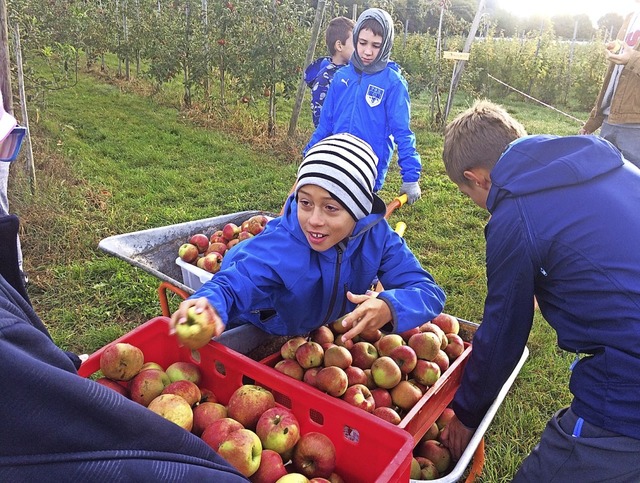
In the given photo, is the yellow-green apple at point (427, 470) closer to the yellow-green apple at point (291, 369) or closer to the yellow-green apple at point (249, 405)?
the yellow-green apple at point (291, 369)

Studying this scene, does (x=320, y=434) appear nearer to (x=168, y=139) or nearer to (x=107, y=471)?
(x=107, y=471)

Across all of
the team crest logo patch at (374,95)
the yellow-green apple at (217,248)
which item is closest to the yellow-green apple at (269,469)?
the yellow-green apple at (217,248)

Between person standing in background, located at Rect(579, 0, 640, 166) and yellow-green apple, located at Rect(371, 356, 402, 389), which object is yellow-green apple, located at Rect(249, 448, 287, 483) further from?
person standing in background, located at Rect(579, 0, 640, 166)

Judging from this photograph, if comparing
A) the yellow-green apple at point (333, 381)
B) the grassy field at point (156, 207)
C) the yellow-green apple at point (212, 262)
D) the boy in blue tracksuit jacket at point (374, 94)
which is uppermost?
the boy in blue tracksuit jacket at point (374, 94)

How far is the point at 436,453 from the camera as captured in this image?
216 cm

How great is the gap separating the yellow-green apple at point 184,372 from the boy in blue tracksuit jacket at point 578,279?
113cm

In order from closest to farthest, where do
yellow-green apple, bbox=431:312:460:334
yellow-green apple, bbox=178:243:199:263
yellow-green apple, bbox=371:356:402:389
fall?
1. yellow-green apple, bbox=371:356:402:389
2. yellow-green apple, bbox=431:312:460:334
3. yellow-green apple, bbox=178:243:199:263

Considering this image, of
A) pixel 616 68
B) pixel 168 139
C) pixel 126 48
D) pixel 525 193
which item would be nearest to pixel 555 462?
pixel 525 193

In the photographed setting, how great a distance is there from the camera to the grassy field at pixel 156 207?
352 centimetres

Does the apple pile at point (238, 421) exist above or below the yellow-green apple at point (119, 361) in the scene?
below

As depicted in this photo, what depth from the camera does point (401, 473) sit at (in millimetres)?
1373

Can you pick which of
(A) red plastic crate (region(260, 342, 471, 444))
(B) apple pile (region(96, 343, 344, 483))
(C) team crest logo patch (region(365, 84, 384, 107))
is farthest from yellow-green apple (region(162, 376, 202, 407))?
(C) team crest logo patch (region(365, 84, 384, 107))

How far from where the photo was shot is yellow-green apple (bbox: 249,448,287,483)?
1589 millimetres

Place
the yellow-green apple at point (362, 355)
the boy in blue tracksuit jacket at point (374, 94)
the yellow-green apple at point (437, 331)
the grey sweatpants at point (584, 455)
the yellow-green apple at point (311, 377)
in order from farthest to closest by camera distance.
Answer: the boy in blue tracksuit jacket at point (374, 94), the yellow-green apple at point (437, 331), the yellow-green apple at point (362, 355), the yellow-green apple at point (311, 377), the grey sweatpants at point (584, 455)
